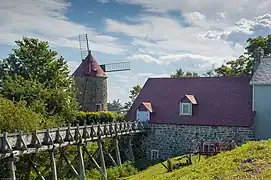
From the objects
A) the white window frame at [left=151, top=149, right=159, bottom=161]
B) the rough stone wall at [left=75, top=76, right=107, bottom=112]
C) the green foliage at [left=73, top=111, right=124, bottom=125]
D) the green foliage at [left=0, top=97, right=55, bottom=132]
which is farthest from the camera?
the rough stone wall at [left=75, top=76, right=107, bottom=112]

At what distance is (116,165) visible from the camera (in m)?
23.5

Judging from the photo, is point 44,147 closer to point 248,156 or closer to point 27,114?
point 27,114

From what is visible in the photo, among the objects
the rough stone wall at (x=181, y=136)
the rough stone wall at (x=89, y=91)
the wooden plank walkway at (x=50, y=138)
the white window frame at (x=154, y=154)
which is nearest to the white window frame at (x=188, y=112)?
the rough stone wall at (x=181, y=136)

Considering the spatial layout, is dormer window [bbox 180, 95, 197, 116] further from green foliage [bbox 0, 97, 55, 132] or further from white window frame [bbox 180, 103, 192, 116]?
green foliage [bbox 0, 97, 55, 132]

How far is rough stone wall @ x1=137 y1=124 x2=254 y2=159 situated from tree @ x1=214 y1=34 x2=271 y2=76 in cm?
1024

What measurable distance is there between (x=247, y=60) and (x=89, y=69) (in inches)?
559

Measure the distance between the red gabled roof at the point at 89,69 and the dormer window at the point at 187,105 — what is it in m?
9.62

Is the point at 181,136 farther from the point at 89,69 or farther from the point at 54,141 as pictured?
the point at 54,141

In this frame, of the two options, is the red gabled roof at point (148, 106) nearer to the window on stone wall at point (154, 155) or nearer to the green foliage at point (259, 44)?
the window on stone wall at point (154, 155)

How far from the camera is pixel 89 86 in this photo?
114 ft

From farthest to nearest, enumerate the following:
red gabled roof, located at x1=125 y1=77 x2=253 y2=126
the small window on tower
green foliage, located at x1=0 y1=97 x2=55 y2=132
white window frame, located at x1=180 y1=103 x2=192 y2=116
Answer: the small window on tower < white window frame, located at x1=180 y1=103 x2=192 y2=116 < red gabled roof, located at x1=125 y1=77 x2=253 y2=126 < green foliage, located at x1=0 y1=97 x2=55 y2=132

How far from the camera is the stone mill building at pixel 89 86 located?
114ft

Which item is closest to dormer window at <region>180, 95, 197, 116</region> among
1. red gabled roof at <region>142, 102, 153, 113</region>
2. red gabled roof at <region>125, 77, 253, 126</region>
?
red gabled roof at <region>125, 77, 253, 126</region>

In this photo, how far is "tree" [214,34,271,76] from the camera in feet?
119
